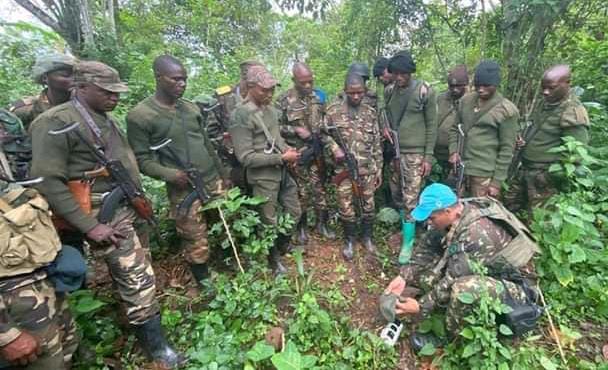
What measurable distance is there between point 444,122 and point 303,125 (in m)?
1.94

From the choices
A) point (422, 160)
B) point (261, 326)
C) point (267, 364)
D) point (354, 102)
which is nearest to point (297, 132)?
point (354, 102)

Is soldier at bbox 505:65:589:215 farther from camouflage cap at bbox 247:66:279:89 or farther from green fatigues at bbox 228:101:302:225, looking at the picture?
camouflage cap at bbox 247:66:279:89

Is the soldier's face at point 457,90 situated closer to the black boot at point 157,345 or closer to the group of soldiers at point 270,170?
the group of soldiers at point 270,170

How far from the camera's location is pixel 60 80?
328 cm

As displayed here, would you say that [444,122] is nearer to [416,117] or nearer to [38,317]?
[416,117]

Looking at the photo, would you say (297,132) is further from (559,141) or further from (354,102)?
(559,141)

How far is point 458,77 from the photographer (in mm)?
4887

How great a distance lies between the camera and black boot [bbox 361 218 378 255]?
4461 mm

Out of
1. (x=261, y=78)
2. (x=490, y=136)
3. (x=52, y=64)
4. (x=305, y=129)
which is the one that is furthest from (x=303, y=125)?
(x=52, y=64)

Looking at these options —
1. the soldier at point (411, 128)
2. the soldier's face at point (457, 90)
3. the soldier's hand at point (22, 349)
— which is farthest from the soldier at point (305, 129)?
the soldier's hand at point (22, 349)

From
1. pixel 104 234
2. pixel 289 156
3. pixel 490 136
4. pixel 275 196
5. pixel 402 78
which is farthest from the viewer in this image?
pixel 402 78

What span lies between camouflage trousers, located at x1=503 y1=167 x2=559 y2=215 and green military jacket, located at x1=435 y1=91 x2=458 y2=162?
91 cm

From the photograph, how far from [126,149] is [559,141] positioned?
4.51 metres

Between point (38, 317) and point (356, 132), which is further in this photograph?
point (356, 132)
